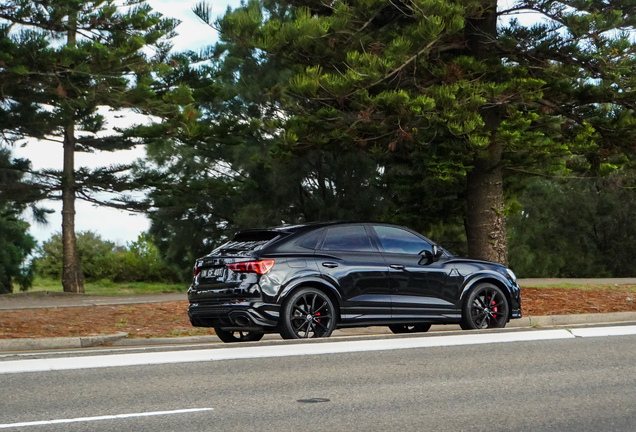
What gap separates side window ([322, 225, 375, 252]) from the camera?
1179 centimetres

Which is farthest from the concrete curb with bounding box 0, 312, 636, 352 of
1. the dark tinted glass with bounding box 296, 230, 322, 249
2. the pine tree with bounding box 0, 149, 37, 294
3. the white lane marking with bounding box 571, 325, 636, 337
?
the pine tree with bounding box 0, 149, 37, 294

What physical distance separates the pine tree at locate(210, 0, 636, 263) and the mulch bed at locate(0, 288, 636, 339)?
2259 mm

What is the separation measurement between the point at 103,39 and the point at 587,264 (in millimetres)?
28894

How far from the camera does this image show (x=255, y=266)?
11078 mm

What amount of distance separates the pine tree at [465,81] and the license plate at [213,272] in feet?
25.5

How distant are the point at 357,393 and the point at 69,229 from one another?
22349 millimetres

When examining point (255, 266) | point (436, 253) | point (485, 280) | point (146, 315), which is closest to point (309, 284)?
point (255, 266)

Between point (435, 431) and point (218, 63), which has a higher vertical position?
point (218, 63)

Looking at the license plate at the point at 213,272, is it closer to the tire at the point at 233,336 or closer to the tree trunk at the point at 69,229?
the tire at the point at 233,336

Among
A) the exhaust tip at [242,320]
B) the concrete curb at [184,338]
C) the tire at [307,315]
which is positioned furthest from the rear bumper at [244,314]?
the concrete curb at [184,338]

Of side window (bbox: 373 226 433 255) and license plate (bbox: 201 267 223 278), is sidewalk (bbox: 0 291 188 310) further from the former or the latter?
side window (bbox: 373 226 433 255)

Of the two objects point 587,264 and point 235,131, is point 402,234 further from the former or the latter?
point 587,264

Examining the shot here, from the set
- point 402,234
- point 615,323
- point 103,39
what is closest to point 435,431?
point 402,234

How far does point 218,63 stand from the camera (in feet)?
108
